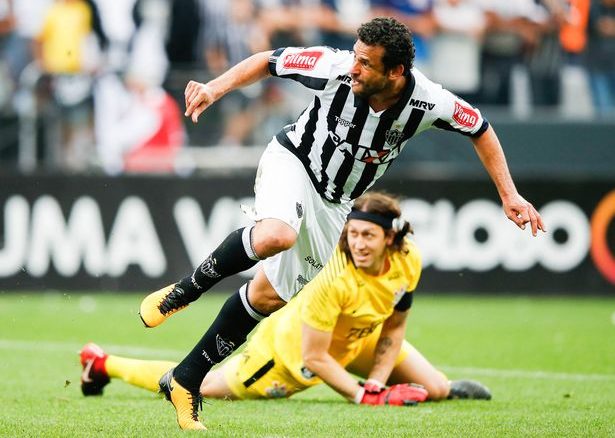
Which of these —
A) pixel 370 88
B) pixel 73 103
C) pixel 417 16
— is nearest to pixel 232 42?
pixel 73 103

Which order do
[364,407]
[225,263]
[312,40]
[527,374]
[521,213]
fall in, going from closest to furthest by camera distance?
[225,263], [521,213], [364,407], [527,374], [312,40]

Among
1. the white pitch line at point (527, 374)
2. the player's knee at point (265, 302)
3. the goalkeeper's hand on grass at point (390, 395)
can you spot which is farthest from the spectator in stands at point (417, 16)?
the player's knee at point (265, 302)

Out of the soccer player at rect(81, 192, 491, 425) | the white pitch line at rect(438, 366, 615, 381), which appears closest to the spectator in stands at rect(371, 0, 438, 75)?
the white pitch line at rect(438, 366, 615, 381)

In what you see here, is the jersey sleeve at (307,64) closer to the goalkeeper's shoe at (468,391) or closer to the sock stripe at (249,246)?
the sock stripe at (249,246)

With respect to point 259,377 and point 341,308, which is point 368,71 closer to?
point 341,308

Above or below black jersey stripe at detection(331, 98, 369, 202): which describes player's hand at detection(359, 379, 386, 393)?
below

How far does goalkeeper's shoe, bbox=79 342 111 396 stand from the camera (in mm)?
7379

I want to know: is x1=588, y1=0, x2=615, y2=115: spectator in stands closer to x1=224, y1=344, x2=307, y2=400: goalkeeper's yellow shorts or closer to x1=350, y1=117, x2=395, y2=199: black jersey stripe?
x1=224, y1=344, x2=307, y2=400: goalkeeper's yellow shorts

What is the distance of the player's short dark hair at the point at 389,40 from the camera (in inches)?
228

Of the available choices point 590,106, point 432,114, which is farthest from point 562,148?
point 432,114

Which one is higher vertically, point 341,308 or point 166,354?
point 341,308

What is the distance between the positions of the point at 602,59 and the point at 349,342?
8536mm

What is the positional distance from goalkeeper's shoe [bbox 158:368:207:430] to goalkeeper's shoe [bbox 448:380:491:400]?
77.6 inches

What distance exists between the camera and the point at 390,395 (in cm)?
A: 699
